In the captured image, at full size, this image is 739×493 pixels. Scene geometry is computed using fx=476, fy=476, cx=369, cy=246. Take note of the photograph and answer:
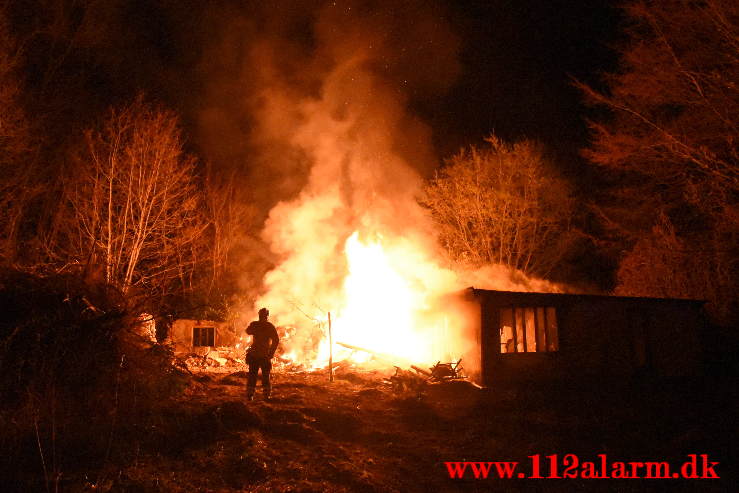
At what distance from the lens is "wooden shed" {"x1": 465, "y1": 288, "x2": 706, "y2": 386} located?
12.9 meters

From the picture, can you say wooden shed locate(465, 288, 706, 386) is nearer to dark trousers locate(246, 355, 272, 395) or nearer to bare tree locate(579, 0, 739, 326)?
bare tree locate(579, 0, 739, 326)

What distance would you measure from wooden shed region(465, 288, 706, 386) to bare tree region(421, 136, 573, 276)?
878 cm

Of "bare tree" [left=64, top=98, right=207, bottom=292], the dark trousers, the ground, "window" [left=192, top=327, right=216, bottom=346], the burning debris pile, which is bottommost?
the ground

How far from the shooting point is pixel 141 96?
1596 centimetres

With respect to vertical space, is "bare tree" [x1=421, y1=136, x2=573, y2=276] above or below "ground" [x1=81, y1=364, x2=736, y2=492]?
above

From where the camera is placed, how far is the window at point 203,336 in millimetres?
21281

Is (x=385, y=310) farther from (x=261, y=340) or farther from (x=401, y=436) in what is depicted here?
(x=401, y=436)

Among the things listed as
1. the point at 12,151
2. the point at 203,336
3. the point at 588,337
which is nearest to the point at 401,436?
the point at 588,337

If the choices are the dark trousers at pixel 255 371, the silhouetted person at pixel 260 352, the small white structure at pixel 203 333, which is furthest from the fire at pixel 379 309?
the silhouetted person at pixel 260 352

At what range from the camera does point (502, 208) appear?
22812mm

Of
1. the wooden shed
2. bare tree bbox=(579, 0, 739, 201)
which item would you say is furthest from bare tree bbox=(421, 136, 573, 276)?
the wooden shed

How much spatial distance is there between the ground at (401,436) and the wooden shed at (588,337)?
3.97 ft

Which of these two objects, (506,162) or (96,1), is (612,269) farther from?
(96,1)

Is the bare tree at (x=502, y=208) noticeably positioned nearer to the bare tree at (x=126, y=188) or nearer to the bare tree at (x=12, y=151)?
the bare tree at (x=126, y=188)
